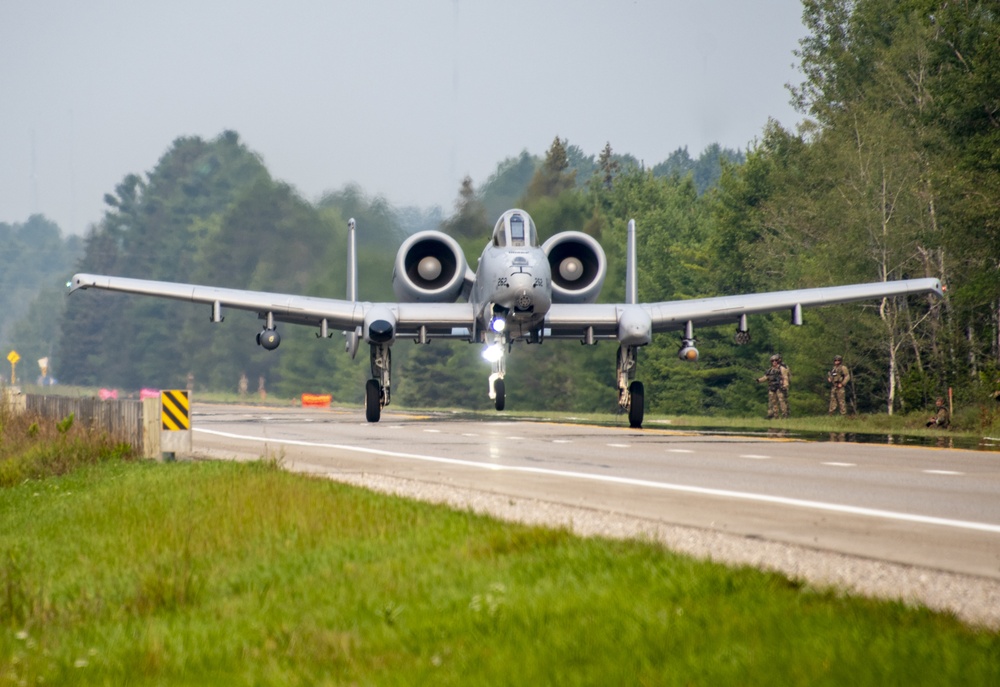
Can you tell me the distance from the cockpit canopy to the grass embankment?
54.0ft

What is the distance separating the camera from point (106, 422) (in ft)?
70.6

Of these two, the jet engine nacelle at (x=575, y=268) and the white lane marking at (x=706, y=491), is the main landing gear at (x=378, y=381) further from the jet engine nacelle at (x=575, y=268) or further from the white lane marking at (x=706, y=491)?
the white lane marking at (x=706, y=491)

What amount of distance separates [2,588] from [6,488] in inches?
377

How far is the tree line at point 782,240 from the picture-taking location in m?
35.2

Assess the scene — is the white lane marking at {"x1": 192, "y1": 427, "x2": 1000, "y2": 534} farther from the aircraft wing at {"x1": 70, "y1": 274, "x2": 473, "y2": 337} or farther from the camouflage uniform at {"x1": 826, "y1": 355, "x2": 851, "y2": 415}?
the camouflage uniform at {"x1": 826, "y1": 355, "x2": 851, "y2": 415}

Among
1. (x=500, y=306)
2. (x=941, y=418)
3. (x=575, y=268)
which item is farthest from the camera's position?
(x=575, y=268)

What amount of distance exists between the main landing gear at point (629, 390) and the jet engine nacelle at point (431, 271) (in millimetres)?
4695

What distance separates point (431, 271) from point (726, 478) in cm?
1757

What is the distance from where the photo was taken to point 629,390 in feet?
95.7

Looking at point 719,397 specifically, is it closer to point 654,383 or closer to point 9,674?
point 654,383

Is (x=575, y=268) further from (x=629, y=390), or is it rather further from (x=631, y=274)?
(x=629, y=390)

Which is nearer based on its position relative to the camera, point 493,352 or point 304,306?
point 493,352

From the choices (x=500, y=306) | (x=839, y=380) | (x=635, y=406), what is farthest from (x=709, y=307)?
(x=839, y=380)

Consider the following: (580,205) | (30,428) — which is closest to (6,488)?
(30,428)
